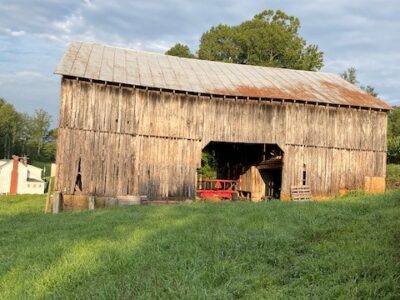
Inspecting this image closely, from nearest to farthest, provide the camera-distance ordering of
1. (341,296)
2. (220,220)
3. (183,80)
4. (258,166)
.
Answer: (341,296)
(220,220)
(183,80)
(258,166)

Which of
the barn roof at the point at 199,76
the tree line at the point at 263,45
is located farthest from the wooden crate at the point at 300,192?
the tree line at the point at 263,45

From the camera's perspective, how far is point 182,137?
23906 mm

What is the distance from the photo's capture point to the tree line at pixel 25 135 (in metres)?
105

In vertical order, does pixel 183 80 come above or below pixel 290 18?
below

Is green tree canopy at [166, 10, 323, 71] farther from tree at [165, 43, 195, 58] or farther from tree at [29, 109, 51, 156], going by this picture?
tree at [29, 109, 51, 156]

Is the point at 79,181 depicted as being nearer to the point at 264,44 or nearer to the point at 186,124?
the point at 186,124

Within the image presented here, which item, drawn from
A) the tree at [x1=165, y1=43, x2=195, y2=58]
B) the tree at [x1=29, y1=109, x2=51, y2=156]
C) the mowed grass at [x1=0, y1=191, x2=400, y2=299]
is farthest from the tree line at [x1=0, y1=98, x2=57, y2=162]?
the mowed grass at [x1=0, y1=191, x2=400, y2=299]

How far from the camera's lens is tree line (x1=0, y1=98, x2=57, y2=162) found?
105m

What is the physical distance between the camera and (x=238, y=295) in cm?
638

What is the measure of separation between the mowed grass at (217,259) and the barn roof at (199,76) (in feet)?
42.7

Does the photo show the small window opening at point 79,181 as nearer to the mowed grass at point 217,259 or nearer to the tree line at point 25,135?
the mowed grass at point 217,259

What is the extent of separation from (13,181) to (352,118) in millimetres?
48961

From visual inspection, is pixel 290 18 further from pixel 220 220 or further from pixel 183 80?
pixel 220 220

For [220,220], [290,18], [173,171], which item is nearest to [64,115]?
[173,171]
